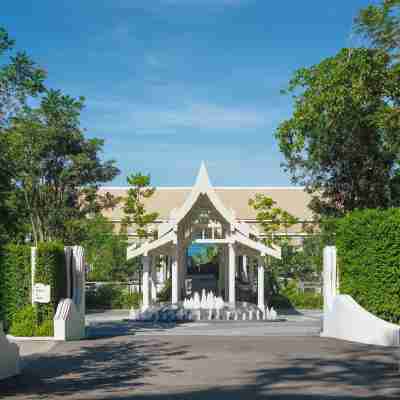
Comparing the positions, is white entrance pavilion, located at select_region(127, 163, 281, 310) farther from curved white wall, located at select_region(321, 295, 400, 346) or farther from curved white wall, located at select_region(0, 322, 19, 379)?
curved white wall, located at select_region(0, 322, 19, 379)

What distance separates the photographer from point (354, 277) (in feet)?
59.1

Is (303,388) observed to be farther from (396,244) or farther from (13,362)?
(396,244)

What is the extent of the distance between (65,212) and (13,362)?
2136 cm

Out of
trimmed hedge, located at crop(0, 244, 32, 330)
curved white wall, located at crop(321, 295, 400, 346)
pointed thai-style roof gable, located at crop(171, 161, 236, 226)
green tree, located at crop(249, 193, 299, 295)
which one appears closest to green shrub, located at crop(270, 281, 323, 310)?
green tree, located at crop(249, 193, 299, 295)

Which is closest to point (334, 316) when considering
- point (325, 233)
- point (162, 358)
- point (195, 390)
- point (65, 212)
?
point (162, 358)

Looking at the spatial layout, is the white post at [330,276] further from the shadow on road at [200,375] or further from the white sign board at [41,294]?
the white sign board at [41,294]

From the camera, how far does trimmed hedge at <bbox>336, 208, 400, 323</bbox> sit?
16578 mm

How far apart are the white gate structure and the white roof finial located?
807cm

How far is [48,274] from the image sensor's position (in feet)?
60.0

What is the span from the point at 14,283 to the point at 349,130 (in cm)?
1462

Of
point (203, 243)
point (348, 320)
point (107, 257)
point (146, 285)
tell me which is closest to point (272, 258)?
point (203, 243)

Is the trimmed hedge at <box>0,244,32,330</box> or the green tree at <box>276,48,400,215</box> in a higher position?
the green tree at <box>276,48,400,215</box>

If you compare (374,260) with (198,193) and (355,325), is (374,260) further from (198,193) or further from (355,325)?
(198,193)

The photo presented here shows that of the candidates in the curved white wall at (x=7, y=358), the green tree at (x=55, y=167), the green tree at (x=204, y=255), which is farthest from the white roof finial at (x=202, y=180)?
the green tree at (x=204, y=255)
